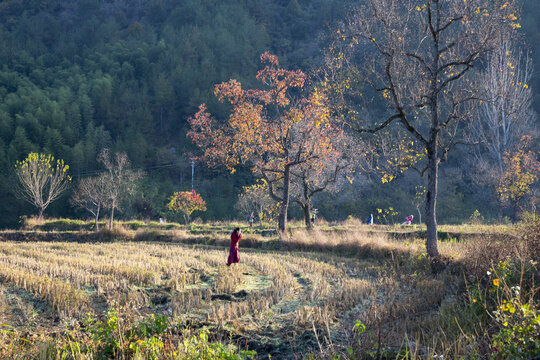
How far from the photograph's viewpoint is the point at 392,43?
11.4 meters

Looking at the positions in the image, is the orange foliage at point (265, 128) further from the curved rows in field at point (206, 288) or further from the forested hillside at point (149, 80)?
the forested hillside at point (149, 80)

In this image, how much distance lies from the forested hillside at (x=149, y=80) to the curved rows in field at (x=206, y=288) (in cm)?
3271

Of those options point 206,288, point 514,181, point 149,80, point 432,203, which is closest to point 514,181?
point 514,181

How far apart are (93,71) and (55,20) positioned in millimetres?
31425

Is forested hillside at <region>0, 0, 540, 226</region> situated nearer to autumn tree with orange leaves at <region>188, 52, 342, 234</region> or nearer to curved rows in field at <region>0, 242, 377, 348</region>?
autumn tree with orange leaves at <region>188, 52, 342, 234</region>

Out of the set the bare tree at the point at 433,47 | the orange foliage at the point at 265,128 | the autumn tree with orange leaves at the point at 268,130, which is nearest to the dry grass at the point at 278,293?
the bare tree at the point at 433,47

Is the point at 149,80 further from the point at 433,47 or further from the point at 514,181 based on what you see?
the point at 433,47

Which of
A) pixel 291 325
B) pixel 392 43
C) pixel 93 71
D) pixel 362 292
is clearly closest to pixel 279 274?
pixel 362 292

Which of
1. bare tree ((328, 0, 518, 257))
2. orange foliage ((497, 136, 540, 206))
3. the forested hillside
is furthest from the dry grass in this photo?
the forested hillside

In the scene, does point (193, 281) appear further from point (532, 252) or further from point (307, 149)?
point (307, 149)

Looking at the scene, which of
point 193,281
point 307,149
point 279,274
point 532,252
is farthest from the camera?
point 307,149

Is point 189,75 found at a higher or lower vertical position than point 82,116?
higher

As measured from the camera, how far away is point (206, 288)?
916cm

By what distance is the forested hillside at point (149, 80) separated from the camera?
4919cm
